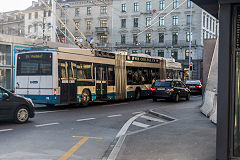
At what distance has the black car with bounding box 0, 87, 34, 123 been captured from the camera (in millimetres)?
10766

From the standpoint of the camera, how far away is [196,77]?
207 ft

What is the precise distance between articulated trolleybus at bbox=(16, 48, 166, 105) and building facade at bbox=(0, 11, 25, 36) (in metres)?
64.2

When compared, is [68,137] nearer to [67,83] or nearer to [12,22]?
[67,83]

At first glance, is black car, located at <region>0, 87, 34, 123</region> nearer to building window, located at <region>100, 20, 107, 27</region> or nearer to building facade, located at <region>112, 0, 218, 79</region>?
building facade, located at <region>112, 0, 218, 79</region>

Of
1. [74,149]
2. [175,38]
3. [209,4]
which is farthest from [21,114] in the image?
[175,38]

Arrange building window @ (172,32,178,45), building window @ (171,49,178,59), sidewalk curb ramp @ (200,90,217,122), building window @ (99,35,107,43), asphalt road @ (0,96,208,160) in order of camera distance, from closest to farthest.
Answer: asphalt road @ (0,96,208,160) → sidewalk curb ramp @ (200,90,217,122) → building window @ (171,49,178,59) → building window @ (172,32,178,45) → building window @ (99,35,107,43)

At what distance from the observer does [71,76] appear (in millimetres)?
16922

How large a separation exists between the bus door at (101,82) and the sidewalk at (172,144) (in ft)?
29.0

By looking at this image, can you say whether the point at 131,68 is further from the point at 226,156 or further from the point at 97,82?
the point at 226,156

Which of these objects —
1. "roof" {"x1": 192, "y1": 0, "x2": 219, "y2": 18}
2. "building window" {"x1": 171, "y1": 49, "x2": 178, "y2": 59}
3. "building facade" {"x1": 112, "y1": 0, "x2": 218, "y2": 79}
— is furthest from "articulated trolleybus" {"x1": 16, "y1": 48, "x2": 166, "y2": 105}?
"building window" {"x1": 171, "y1": 49, "x2": 178, "y2": 59}

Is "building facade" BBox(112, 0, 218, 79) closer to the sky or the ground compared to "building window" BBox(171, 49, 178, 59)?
closer to the sky

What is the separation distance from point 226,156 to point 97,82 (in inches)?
531

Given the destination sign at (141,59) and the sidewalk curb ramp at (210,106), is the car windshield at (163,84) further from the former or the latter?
the sidewalk curb ramp at (210,106)

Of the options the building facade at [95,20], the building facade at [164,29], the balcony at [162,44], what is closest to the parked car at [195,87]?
the building facade at [164,29]
